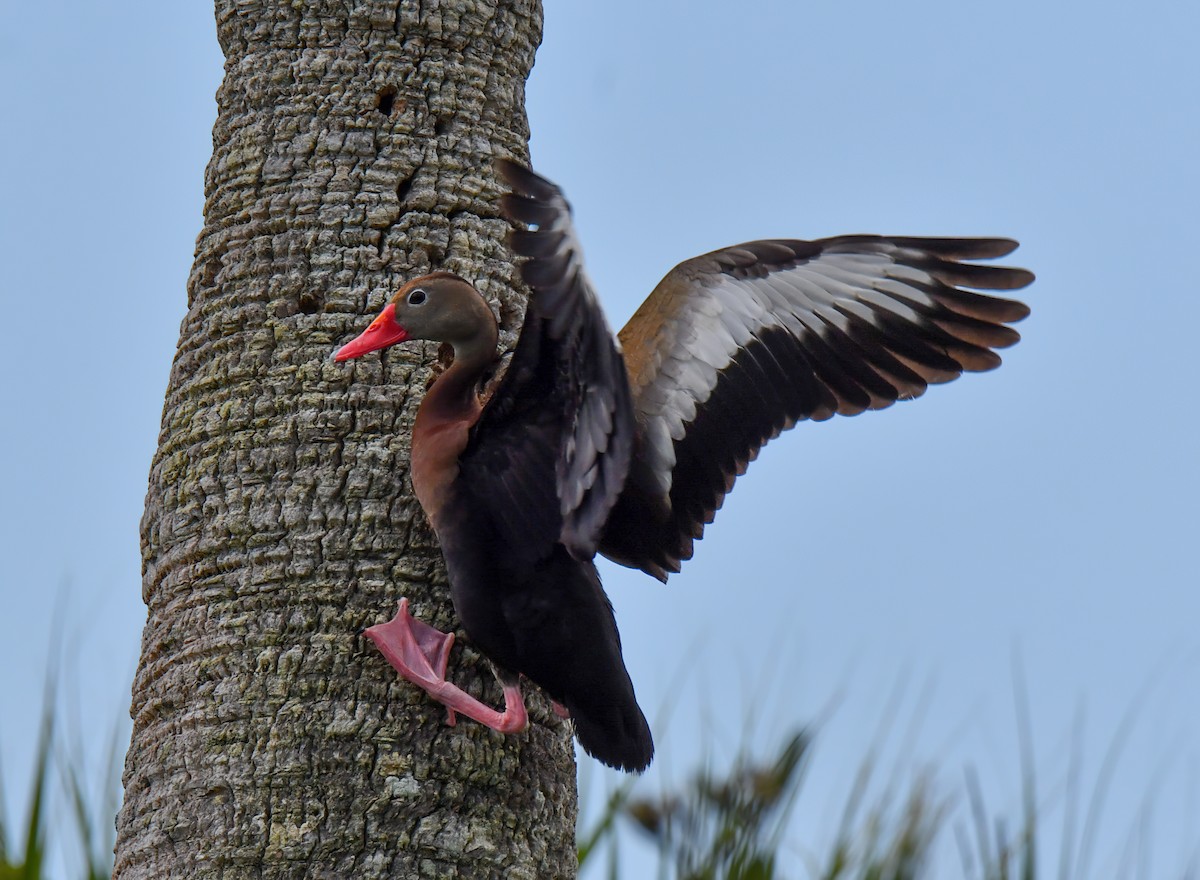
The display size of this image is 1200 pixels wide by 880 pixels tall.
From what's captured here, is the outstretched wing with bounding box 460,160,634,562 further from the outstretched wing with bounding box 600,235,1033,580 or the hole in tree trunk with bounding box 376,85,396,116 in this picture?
the hole in tree trunk with bounding box 376,85,396,116

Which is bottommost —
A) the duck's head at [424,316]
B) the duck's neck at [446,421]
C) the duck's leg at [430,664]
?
the duck's leg at [430,664]

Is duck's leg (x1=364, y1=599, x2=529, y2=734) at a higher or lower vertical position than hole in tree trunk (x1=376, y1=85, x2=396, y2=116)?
lower

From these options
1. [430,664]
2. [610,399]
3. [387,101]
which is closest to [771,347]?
[610,399]

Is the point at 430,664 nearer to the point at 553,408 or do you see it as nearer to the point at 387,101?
the point at 553,408

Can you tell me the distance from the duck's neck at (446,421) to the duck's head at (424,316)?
0.06 m

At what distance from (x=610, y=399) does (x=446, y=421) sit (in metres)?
0.49

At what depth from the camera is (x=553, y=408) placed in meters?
3.74

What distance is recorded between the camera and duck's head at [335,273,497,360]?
381cm

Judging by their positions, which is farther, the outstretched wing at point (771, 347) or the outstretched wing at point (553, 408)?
the outstretched wing at point (771, 347)

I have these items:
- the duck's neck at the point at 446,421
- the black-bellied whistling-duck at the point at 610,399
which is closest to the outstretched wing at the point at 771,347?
the black-bellied whistling-duck at the point at 610,399

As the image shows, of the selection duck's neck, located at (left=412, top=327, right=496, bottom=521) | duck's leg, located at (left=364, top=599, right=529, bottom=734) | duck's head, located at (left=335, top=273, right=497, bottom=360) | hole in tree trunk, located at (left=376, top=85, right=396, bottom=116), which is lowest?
duck's leg, located at (left=364, top=599, right=529, bottom=734)

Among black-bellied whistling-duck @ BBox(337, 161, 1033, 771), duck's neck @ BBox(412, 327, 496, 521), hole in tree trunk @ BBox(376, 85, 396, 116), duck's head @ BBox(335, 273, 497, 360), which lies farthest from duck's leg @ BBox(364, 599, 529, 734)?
hole in tree trunk @ BBox(376, 85, 396, 116)

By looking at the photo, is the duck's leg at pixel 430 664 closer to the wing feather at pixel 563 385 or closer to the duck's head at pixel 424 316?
the wing feather at pixel 563 385

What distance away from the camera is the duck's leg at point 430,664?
357 centimetres
